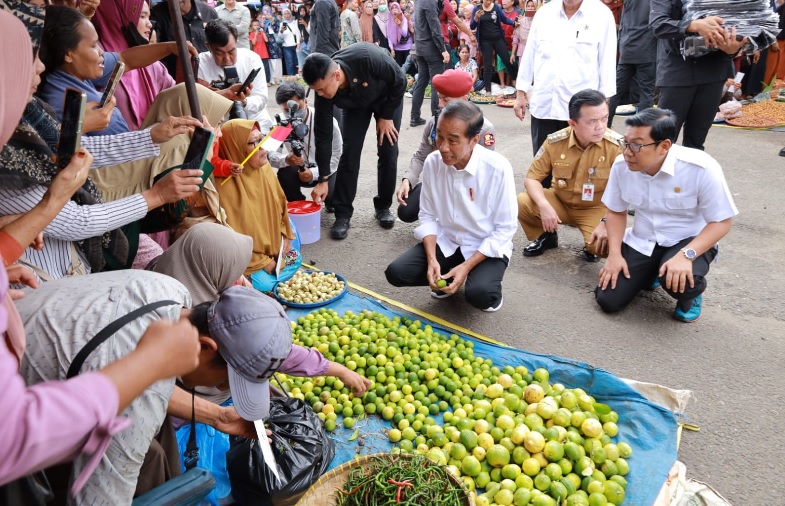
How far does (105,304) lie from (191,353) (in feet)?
1.67

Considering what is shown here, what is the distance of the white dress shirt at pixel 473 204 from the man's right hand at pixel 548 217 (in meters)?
0.54

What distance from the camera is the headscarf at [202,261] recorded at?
2.93 metres

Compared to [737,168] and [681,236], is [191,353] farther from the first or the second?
[737,168]

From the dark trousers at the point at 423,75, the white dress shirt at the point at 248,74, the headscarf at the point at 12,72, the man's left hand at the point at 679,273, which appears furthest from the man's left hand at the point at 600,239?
the dark trousers at the point at 423,75

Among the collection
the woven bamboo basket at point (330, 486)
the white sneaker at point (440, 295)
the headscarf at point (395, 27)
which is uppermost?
the headscarf at point (395, 27)

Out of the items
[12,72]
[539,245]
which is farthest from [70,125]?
[539,245]

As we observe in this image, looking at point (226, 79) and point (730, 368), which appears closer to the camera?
point (730, 368)

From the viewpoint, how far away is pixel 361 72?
4.59 m

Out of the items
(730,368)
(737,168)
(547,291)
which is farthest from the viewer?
(737,168)

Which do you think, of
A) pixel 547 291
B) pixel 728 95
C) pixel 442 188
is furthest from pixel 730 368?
pixel 728 95

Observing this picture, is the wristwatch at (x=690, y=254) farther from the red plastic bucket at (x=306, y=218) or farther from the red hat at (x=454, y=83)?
the red plastic bucket at (x=306, y=218)

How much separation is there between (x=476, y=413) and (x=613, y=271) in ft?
5.26

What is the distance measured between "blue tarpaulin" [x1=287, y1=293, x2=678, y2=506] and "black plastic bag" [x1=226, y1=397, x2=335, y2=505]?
0.33 metres

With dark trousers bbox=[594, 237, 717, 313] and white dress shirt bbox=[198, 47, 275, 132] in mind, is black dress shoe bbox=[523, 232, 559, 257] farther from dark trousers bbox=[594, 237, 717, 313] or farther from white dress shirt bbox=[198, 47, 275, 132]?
white dress shirt bbox=[198, 47, 275, 132]
